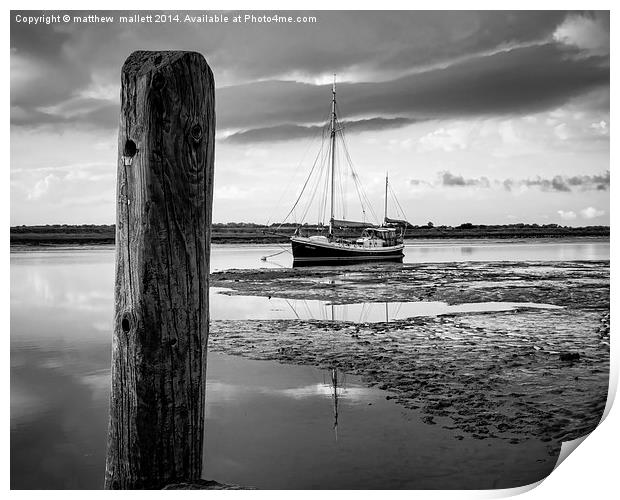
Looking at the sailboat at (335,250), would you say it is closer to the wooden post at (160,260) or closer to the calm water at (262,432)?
the calm water at (262,432)

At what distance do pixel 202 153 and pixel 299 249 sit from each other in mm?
27707

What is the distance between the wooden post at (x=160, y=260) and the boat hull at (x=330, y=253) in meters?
26.0

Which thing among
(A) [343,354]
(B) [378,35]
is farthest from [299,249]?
(B) [378,35]

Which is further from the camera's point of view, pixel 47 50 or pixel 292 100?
pixel 292 100

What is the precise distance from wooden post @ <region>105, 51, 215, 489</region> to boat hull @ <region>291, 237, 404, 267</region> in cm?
2601

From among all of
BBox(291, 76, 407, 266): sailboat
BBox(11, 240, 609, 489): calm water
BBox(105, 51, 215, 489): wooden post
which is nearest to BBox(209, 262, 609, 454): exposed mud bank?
BBox(11, 240, 609, 489): calm water

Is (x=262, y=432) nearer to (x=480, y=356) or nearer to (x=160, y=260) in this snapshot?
(x=160, y=260)

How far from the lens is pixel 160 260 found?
90.5 inches

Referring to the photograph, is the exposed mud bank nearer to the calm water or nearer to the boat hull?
the calm water

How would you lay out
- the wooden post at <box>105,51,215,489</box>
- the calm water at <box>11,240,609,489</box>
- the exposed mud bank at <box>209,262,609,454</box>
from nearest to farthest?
the wooden post at <box>105,51,215,489</box>
the calm water at <box>11,240,609,489</box>
the exposed mud bank at <box>209,262,609,454</box>

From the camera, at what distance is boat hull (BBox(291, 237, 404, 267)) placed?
29334 millimetres

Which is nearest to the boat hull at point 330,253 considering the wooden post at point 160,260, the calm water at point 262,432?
the calm water at point 262,432

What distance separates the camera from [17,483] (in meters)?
3.83

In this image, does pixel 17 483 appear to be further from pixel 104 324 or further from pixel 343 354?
pixel 104 324
